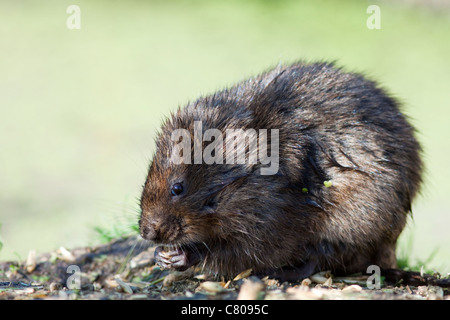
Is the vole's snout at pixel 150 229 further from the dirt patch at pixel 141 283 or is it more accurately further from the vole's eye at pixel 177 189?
the dirt patch at pixel 141 283

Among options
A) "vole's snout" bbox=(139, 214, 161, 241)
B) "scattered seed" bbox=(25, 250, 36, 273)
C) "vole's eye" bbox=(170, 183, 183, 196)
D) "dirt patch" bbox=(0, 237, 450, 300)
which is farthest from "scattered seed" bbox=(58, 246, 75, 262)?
"vole's eye" bbox=(170, 183, 183, 196)

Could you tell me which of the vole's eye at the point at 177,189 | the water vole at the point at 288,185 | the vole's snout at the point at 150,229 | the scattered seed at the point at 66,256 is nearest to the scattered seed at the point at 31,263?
the scattered seed at the point at 66,256

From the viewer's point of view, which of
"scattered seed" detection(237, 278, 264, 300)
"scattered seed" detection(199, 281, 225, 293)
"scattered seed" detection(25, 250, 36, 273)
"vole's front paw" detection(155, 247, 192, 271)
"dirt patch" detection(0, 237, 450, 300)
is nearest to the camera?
"scattered seed" detection(237, 278, 264, 300)

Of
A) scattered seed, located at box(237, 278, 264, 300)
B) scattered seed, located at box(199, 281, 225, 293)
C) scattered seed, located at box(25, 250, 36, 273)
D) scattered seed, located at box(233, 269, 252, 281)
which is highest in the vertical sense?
scattered seed, located at box(237, 278, 264, 300)

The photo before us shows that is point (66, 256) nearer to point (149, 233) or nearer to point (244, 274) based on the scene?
point (149, 233)

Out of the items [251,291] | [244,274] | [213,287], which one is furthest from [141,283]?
[251,291]

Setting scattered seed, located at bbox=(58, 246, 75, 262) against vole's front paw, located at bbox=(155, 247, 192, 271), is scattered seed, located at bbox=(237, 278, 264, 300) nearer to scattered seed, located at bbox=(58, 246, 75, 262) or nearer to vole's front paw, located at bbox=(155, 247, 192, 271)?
vole's front paw, located at bbox=(155, 247, 192, 271)

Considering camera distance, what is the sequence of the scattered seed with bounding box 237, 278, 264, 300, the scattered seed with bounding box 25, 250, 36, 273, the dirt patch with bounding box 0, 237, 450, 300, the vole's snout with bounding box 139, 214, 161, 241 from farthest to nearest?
the scattered seed with bounding box 25, 250, 36, 273 → the vole's snout with bounding box 139, 214, 161, 241 → the dirt patch with bounding box 0, 237, 450, 300 → the scattered seed with bounding box 237, 278, 264, 300

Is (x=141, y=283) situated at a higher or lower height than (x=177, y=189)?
lower
